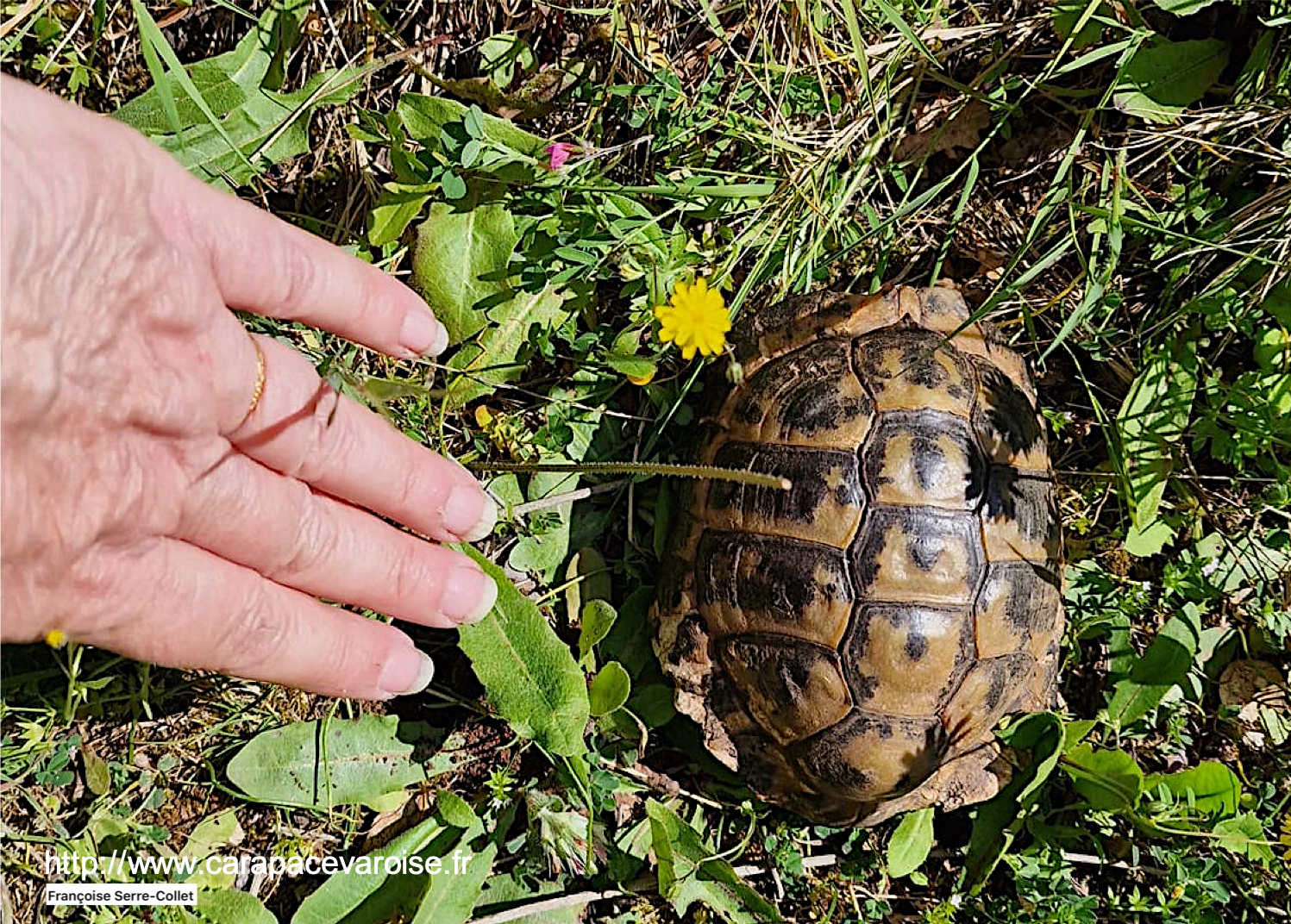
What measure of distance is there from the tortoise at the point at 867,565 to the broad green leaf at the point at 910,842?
0.41ft

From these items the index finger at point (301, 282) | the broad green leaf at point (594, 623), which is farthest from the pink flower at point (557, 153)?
the broad green leaf at point (594, 623)

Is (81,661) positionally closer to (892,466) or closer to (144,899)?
(144,899)

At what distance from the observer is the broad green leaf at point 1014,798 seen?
2.85 m

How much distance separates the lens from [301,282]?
2541mm

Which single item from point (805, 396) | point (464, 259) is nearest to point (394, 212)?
point (464, 259)

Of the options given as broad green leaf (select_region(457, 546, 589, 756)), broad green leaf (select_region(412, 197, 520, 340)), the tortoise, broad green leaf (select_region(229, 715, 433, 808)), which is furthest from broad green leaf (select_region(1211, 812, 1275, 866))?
broad green leaf (select_region(412, 197, 520, 340))

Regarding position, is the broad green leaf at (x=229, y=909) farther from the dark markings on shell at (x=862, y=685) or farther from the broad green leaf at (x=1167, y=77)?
the broad green leaf at (x=1167, y=77)

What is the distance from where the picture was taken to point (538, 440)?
10.0ft

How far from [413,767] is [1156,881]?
2.07m

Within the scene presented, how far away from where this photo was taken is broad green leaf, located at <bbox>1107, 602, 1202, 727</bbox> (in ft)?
10.1

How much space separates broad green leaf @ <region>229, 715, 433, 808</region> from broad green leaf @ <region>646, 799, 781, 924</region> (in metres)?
0.74

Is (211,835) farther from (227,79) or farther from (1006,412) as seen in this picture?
(1006,412)

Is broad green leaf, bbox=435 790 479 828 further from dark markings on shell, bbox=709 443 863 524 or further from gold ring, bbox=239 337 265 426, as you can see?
gold ring, bbox=239 337 265 426

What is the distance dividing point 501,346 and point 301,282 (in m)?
0.61
